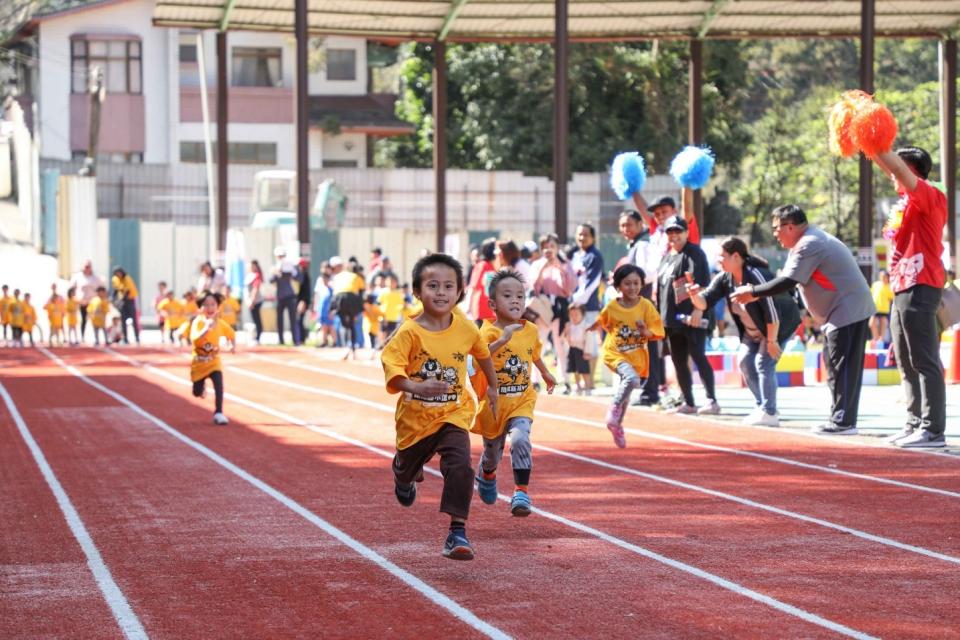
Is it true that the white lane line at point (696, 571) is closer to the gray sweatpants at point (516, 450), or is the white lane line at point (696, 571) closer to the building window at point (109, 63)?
the gray sweatpants at point (516, 450)

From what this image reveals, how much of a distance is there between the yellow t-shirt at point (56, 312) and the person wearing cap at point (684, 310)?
2097 centimetres

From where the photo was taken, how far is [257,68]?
58.7m

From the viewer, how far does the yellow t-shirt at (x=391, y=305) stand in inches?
1114

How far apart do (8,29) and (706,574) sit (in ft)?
199

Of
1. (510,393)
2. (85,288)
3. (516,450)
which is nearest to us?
(516,450)

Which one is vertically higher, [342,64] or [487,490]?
[342,64]

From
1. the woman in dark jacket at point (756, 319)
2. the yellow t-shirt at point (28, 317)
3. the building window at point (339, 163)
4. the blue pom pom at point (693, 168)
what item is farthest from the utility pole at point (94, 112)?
the woman in dark jacket at point (756, 319)

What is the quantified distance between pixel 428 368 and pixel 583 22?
25924mm

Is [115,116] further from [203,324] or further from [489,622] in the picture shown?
[489,622]

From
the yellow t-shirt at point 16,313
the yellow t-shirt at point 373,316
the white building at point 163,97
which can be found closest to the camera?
the yellow t-shirt at point 373,316

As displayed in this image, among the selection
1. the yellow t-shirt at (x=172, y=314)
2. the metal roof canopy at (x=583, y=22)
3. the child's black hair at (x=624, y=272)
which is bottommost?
the yellow t-shirt at (x=172, y=314)

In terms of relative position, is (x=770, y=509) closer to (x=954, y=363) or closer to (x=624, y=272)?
(x=624, y=272)

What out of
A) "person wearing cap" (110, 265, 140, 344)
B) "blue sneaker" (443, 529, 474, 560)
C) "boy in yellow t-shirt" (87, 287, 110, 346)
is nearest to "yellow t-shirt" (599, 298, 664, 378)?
"blue sneaker" (443, 529, 474, 560)

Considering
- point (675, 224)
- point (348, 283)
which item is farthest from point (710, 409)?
point (348, 283)
